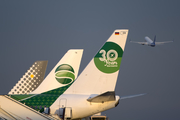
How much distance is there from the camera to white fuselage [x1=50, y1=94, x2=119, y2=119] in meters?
21.3

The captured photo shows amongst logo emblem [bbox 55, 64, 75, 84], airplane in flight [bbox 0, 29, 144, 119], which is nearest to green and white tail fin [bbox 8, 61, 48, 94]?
logo emblem [bbox 55, 64, 75, 84]

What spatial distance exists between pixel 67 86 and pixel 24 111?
472 centimetres

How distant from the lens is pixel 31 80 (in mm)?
27641

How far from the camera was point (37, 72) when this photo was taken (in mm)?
28312

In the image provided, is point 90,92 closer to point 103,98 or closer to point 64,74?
point 103,98

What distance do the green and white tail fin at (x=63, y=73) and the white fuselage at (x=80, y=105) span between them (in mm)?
3199

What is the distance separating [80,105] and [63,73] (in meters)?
6.15

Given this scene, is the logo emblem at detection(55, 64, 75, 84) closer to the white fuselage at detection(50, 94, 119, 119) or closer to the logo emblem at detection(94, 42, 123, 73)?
the white fuselage at detection(50, 94, 119, 119)

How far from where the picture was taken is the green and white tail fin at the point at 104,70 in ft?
73.5

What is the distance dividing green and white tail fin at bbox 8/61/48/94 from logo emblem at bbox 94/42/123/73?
772 cm

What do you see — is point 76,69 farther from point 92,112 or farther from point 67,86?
point 92,112

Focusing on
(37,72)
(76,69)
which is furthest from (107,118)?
(37,72)

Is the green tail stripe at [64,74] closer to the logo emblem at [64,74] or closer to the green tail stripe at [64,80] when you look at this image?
the logo emblem at [64,74]

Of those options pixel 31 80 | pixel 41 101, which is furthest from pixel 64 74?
pixel 41 101
